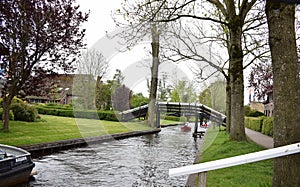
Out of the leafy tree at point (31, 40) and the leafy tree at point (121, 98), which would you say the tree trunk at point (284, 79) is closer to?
the leafy tree at point (31, 40)

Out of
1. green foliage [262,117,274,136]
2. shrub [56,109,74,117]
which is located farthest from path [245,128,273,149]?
shrub [56,109,74,117]

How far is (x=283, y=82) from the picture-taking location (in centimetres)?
447

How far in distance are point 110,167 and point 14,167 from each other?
3368 millimetres

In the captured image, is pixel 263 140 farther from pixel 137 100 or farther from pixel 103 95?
pixel 103 95

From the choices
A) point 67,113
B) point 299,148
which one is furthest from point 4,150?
point 67,113

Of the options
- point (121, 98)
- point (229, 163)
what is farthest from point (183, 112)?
point (229, 163)

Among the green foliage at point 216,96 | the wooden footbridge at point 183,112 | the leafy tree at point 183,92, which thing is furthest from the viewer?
the leafy tree at point 183,92

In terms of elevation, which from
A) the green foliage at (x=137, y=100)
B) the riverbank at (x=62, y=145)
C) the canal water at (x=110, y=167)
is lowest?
the canal water at (x=110, y=167)

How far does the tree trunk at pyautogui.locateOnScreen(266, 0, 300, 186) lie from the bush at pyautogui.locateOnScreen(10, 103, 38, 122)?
17.4 m

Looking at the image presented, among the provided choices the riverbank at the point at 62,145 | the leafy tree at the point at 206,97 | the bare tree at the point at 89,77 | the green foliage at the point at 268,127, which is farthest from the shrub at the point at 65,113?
the green foliage at the point at 268,127

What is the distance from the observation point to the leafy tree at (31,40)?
1414 cm

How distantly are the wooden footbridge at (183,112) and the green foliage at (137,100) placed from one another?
1247 millimetres

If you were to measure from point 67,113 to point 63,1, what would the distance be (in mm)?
16791

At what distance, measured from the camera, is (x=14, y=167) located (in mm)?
7012
